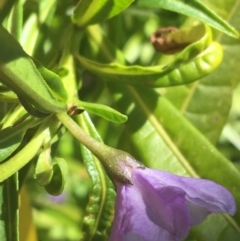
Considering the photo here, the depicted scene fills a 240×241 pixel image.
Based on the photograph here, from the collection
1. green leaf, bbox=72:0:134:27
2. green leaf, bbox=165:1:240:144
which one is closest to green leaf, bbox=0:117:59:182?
green leaf, bbox=72:0:134:27

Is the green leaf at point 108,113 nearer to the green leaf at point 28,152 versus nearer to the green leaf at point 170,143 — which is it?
the green leaf at point 28,152

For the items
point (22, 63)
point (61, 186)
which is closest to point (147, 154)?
point (61, 186)

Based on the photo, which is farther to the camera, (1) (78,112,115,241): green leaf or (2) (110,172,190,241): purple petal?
(1) (78,112,115,241): green leaf

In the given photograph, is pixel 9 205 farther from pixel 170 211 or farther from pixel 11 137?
pixel 170 211

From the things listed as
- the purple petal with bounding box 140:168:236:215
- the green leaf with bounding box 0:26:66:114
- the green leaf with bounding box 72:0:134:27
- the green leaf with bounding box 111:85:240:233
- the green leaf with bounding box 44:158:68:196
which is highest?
the green leaf with bounding box 0:26:66:114

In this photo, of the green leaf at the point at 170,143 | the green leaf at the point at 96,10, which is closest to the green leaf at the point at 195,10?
the green leaf at the point at 96,10

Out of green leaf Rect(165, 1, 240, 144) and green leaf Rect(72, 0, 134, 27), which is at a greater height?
green leaf Rect(72, 0, 134, 27)

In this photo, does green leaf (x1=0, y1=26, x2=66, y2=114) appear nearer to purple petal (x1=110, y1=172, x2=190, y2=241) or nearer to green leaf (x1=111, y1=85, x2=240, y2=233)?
purple petal (x1=110, y1=172, x2=190, y2=241)
